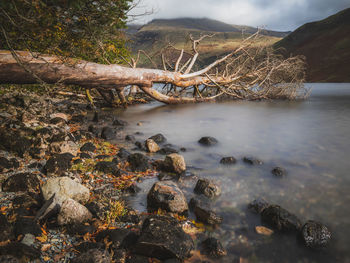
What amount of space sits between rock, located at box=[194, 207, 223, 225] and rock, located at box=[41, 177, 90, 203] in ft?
6.01

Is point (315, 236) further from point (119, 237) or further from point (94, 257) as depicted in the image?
point (94, 257)

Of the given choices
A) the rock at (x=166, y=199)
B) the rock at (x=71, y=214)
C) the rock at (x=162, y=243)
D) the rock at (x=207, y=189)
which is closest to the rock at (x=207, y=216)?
the rock at (x=166, y=199)

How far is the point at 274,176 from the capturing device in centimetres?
475

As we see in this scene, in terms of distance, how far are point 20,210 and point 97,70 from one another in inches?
220

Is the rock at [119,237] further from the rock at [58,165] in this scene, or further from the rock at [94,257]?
the rock at [58,165]

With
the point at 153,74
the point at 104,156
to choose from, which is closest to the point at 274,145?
the point at 104,156

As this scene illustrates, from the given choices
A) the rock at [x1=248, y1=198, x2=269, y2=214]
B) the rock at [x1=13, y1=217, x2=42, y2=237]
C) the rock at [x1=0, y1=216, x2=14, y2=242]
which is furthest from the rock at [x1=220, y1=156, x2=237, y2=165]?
the rock at [x1=0, y1=216, x2=14, y2=242]

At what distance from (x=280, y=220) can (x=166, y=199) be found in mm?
1736

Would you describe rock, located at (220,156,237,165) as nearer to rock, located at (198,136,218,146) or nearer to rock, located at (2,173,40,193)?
rock, located at (198,136,218,146)

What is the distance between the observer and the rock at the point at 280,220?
302 cm

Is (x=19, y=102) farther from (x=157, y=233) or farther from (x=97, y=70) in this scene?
(x=157, y=233)

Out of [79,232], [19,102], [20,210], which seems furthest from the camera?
[19,102]

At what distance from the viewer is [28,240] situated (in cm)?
236

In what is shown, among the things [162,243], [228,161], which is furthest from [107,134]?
[162,243]
